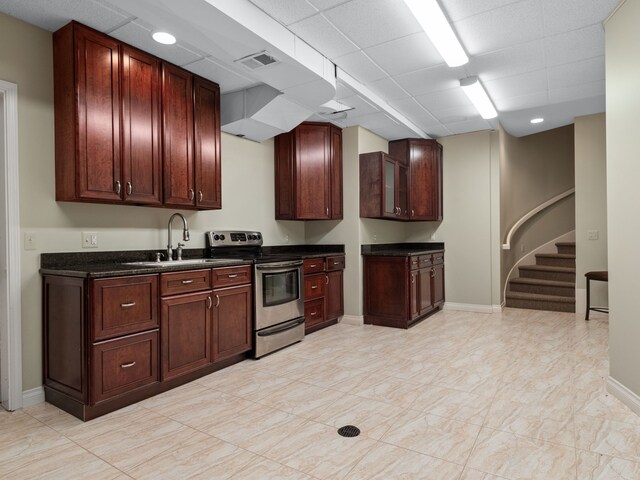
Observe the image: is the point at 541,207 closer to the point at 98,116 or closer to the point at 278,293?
the point at 278,293

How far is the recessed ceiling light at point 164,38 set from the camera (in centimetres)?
274

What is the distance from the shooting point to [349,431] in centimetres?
225

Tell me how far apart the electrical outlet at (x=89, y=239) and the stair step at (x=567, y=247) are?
7.09 m

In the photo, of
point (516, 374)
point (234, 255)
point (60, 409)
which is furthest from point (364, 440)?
point (234, 255)

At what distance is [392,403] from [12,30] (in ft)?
11.4

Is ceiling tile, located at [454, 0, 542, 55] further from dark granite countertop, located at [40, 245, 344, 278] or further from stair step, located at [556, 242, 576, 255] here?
stair step, located at [556, 242, 576, 255]

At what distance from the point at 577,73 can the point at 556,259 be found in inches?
152

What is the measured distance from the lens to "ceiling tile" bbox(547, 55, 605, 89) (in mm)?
3598

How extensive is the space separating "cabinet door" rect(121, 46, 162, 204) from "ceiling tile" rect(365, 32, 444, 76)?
175cm

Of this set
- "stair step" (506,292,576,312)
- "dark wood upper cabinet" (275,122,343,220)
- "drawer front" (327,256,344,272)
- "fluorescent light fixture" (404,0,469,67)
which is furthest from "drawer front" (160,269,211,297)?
"stair step" (506,292,576,312)

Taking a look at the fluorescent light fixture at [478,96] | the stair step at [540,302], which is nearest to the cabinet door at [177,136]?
the fluorescent light fixture at [478,96]

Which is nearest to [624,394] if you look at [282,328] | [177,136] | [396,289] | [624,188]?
[624,188]

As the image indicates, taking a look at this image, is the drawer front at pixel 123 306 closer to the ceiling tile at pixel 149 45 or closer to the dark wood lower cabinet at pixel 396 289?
the ceiling tile at pixel 149 45

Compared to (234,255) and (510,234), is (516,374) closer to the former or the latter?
(234,255)
